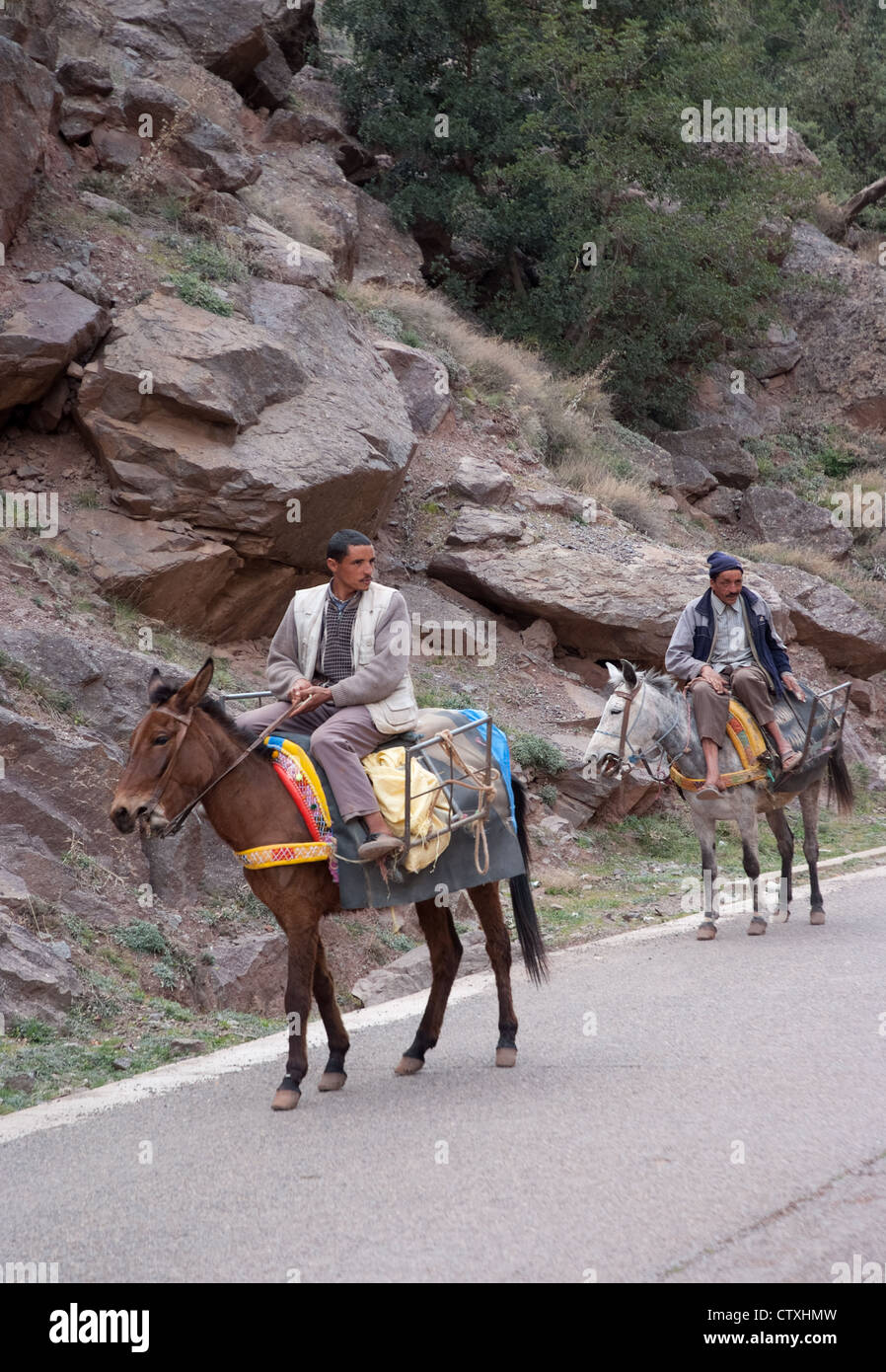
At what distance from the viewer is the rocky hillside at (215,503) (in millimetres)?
9680

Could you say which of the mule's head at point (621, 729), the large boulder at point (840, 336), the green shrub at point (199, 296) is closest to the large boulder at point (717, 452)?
the large boulder at point (840, 336)

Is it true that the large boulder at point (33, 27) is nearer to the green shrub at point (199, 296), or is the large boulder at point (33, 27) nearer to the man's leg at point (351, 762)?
the green shrub at point (199, 296)

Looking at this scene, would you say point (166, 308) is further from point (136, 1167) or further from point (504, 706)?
point (136, 1167)

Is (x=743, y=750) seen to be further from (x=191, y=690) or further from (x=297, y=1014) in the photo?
(x=191, y=690)

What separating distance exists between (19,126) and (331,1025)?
12227mm

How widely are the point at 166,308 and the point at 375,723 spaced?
33.3ft

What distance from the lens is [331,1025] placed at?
6.53m

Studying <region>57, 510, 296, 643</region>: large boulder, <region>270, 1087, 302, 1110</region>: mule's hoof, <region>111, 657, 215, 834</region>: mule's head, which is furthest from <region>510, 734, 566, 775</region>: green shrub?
<region>270, 1087, 302, 1110</region>: mule's hoof

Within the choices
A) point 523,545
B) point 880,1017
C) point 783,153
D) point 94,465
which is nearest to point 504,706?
point 523,545

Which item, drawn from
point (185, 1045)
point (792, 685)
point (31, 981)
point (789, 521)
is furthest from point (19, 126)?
point (789, 521)

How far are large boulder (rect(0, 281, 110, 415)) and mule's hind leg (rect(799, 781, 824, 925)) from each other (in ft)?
30.6

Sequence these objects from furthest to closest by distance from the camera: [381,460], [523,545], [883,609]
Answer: [883,609] → [523,545] → [381,460]

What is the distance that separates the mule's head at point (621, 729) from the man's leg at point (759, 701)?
2.77 feet

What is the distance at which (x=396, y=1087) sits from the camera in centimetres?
639
